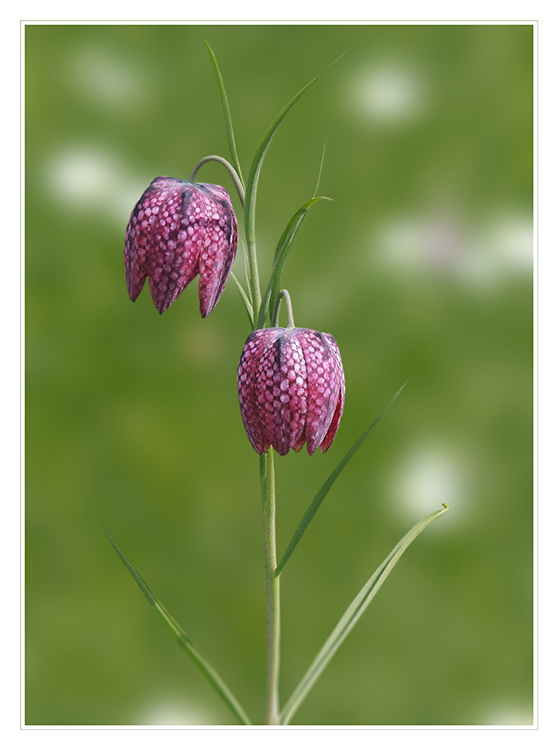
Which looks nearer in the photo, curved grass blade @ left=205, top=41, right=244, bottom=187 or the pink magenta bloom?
the pink magenta bloom

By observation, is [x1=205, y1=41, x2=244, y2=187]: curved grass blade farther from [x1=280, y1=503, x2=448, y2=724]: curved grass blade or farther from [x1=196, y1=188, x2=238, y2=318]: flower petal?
[x1=280, y1=503, x2=448, y2=724]: curved grass blade

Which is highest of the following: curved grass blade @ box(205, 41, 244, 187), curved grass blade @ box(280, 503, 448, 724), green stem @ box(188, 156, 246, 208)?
curved grass blade @ box(205, 41, 244, 187)

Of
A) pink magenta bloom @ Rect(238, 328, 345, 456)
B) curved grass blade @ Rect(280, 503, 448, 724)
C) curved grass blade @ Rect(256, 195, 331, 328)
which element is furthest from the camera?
curved grass blade @ Rect(280, 503, 448, 724)

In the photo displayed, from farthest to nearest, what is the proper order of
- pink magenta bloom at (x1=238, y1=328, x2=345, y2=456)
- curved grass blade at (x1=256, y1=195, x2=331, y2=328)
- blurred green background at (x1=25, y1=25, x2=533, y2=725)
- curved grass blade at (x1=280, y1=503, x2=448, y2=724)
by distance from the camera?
blurred green background at (x1=25, y1=25, x2=533, y2=725)
curved grass blade at (x1=280, y1=503, x2=448, y2=724)
curved grass blade at (x1=256, y1=195, x2=331, y2=328)
pink magenta bloom at (x1=238, y1=328, x2=345, y2=456)

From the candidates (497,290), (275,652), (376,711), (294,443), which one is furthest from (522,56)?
(376,711)

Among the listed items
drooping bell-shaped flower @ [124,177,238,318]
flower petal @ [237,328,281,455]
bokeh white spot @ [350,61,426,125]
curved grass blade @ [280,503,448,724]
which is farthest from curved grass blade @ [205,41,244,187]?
curved grass blade @ [280,503,448,724]

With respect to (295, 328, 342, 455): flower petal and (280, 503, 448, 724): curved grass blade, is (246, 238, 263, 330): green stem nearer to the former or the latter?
(295, 328, 342, 455): flower petal

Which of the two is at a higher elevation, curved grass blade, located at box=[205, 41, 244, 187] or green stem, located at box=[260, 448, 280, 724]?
curved grass blade, located at box=[205, 41, 244, 187]
